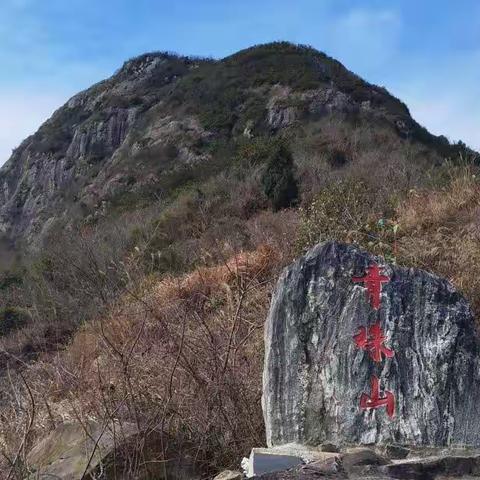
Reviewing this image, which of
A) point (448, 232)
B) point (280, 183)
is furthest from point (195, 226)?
point (448, 232)

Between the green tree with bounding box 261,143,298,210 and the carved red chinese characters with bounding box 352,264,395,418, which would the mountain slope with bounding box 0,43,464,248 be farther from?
the carved red chinese characters with bounding box 352,264,395,418

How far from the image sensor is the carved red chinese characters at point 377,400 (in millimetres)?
4203

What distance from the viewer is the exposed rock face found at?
415 cm

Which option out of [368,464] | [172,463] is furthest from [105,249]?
[368,464]

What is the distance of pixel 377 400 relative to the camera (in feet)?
13.9

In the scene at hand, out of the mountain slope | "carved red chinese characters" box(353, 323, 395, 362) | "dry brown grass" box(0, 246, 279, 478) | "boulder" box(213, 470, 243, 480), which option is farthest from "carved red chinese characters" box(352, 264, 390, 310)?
the mountain slope

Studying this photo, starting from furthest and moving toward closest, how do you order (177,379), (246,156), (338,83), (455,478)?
(338,83) → (246,156) → (177,379) → (455,478)

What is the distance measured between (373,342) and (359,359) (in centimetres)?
12

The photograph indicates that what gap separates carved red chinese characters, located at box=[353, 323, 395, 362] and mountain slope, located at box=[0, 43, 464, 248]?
1979 cm

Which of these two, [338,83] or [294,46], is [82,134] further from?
[338,83]

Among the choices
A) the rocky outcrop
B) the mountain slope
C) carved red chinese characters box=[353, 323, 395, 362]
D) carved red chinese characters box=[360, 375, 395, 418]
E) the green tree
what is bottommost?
the rocky outcrop

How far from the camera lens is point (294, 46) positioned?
132 ft

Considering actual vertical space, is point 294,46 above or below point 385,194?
above

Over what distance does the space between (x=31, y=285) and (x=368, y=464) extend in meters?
12.2
